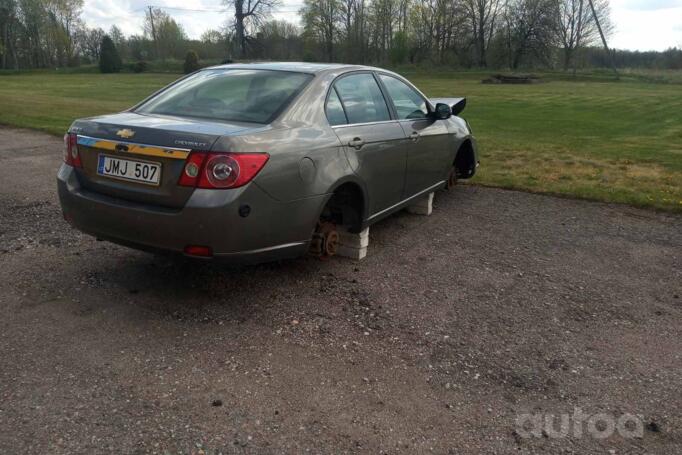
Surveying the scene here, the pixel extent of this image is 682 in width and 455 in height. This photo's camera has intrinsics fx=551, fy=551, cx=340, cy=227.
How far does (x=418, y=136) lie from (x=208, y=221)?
2588mm

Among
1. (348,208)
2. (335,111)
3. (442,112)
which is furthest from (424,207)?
(335,111)

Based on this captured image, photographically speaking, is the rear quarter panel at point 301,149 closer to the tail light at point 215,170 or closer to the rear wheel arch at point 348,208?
the tail light at point 215,170

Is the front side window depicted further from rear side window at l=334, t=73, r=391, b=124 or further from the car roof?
the car roof

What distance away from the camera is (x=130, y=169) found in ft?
11.2

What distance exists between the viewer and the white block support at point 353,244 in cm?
461

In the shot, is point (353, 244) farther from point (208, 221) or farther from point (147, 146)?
point (147, 146)

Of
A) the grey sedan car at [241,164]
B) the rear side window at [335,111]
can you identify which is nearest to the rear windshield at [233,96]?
the grey sedan car at [241,164]

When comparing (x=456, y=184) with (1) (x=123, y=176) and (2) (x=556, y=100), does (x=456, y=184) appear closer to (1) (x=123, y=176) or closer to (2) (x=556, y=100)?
(1) (x=123, y=176)

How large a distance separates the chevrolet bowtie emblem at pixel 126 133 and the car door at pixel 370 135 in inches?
54.1

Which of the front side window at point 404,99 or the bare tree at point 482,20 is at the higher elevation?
the bare tree at point 482,20

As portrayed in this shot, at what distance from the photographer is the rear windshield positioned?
151 inches

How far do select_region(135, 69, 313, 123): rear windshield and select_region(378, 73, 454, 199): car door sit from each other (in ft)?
3.98

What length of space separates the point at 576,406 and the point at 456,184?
16.9 feet

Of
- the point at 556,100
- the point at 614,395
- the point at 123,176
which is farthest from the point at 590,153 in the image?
the point at 556,100
